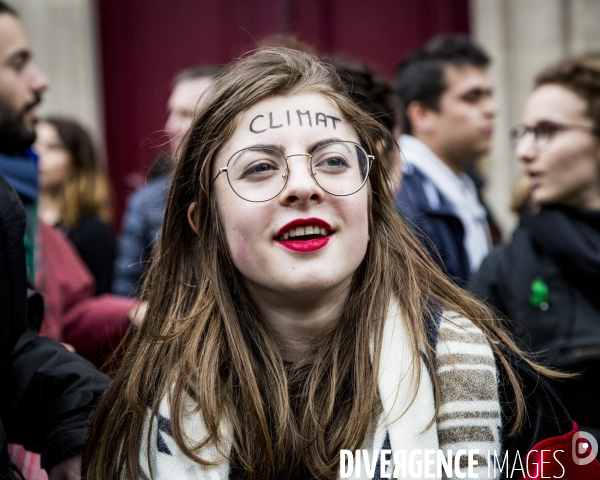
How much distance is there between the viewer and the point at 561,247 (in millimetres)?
3010

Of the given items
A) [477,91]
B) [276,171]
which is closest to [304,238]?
[276,171]

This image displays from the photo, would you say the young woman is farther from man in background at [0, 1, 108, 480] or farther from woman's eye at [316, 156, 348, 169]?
woman's eye at [316, 156, 348, 169]

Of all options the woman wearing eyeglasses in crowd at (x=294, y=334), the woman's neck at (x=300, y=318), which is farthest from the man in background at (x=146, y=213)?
the woman's neck at (x=300, y=318)

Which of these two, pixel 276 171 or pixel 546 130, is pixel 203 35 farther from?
pixel 276 171

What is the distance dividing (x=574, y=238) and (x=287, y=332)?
140cm

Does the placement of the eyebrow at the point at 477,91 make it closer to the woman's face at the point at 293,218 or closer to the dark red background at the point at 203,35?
the dark red background at the point at 203,35

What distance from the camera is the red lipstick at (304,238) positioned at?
6.52 feet

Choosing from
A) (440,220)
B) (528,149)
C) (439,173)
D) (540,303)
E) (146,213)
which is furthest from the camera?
(146,213)

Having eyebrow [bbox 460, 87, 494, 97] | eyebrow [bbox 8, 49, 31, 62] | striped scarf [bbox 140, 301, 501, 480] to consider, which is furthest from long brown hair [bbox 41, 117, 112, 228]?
striped scarf [bbox 140, 301, 501, 480]

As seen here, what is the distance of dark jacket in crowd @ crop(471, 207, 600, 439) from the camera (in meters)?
2.80

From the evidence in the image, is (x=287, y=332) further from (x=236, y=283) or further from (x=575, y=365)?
(x=575, y=365)

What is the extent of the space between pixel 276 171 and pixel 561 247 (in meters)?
1.44

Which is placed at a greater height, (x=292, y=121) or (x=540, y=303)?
(x=292, y=121)

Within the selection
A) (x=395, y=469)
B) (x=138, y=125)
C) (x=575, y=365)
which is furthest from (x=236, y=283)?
(x=138, y=125)
